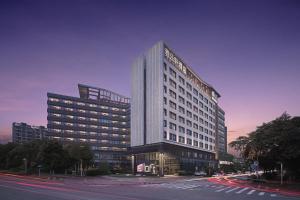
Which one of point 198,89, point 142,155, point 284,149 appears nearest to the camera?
point 284,149

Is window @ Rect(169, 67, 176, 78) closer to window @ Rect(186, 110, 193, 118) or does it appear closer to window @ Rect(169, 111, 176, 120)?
window @ Rect(169, 111, 176, 120)

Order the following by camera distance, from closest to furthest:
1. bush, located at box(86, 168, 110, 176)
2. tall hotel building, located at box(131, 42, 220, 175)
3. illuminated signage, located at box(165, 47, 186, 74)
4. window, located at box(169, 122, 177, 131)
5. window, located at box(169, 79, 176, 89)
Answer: bush, located at box(86, 168, 110, 176) → tall hotel building, located at box(131, 42, 220, 175) → window, located at box(169, 122, 177, 131) → illuminated signage, located at box(165, 47, 186, 74) → window, located at box(169, 79, 176, 89)

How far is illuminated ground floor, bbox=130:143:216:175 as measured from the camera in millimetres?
94125

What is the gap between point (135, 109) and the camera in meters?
105

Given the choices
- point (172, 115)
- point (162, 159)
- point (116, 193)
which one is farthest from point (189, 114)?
point (116, 193)

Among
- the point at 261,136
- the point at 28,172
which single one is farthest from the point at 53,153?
the point at 261,136

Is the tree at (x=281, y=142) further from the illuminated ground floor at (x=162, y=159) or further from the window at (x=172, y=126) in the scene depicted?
the window at (x=172, y=126)

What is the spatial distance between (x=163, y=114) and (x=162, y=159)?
40.9 feet

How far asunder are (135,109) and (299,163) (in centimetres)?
6129

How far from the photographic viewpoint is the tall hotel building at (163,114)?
314 feet

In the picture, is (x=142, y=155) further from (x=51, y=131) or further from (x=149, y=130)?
(x=51, y=131)

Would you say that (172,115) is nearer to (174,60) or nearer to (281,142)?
(174,60)

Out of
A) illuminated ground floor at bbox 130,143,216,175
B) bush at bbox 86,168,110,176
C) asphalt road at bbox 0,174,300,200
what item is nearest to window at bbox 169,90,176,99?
illuminated ground floor at bbox 130,143,216,175

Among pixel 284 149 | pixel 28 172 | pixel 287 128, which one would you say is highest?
pixel 287 128
